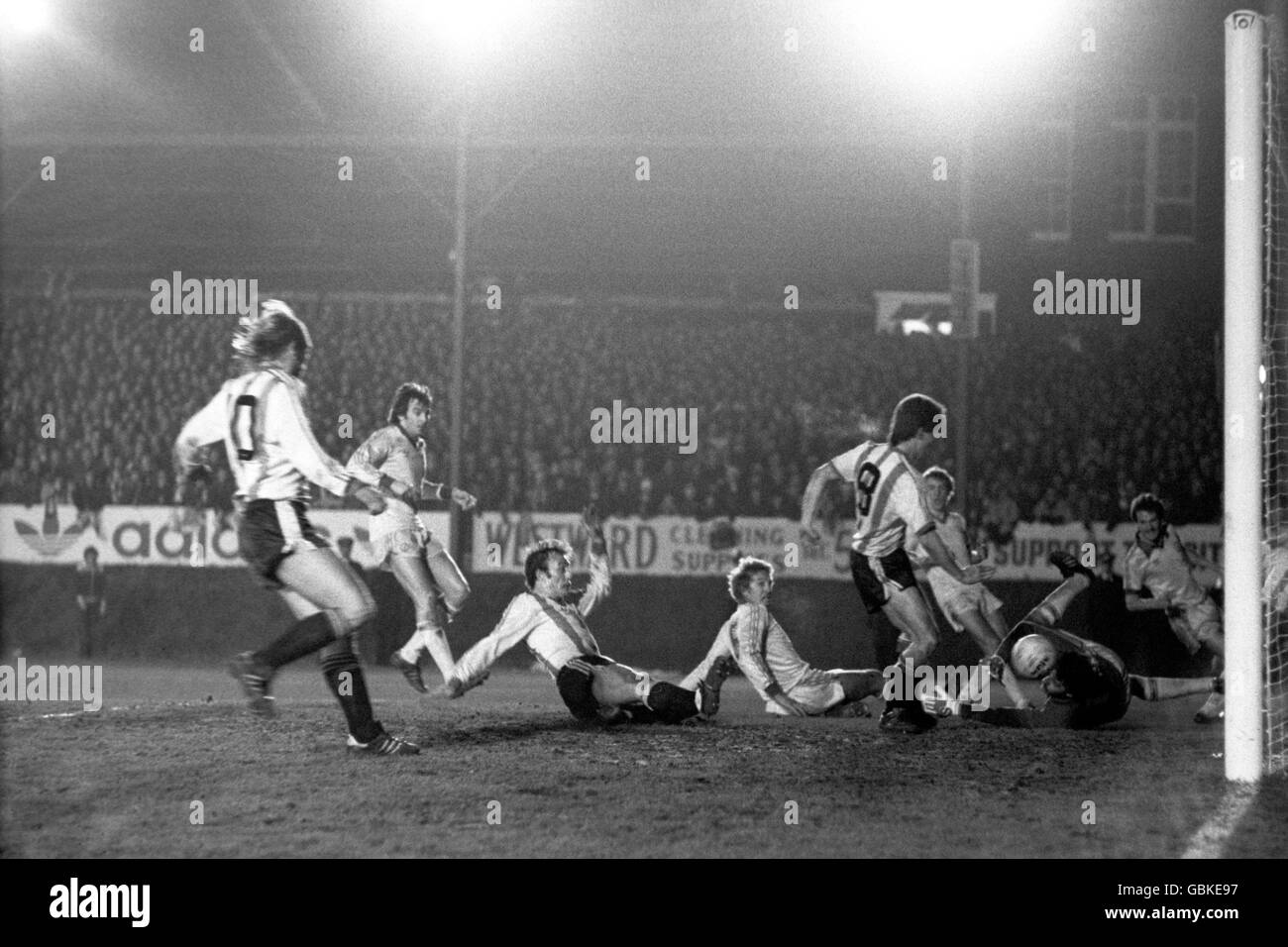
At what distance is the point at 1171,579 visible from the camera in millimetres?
9016

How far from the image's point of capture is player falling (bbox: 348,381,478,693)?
8164 mm

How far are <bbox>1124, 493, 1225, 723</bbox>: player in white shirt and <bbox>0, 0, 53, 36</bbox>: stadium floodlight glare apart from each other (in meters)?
9.33

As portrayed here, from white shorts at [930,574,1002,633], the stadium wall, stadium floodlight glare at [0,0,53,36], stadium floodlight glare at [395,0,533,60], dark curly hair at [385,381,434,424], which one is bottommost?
the stadium wall

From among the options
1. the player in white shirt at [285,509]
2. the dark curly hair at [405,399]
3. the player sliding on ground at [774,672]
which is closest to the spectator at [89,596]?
the dark curly hair at [405,399]

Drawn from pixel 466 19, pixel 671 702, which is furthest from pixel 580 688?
pixel 466 19

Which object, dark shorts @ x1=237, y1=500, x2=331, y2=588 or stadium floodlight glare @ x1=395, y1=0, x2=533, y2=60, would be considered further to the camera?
stadium floodlight glare @ x1=395, y1=0, x2=533, y2=60

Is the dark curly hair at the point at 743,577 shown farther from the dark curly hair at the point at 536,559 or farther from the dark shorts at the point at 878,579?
the dark curly hair at the point at 536,559

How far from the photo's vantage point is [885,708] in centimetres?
746

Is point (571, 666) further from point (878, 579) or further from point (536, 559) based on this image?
point (878, 579)

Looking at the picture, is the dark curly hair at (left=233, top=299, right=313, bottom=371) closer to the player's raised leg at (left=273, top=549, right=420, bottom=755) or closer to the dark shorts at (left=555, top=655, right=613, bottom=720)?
the player's raised leg at (left=273, top=549, right=420, bottom=755)

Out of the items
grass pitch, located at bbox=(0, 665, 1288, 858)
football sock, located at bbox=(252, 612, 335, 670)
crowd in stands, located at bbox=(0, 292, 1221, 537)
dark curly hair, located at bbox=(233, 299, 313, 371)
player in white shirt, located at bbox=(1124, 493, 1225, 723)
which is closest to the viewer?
grass pitch, located at bbox=(0, 665, 1288, 858)

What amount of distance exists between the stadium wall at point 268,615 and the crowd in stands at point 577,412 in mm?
658

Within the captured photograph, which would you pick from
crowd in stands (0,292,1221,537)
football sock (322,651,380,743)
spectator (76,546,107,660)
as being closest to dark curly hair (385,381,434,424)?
crowd in stands (0,292,1221,537)

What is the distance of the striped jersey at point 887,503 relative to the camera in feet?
24.6
